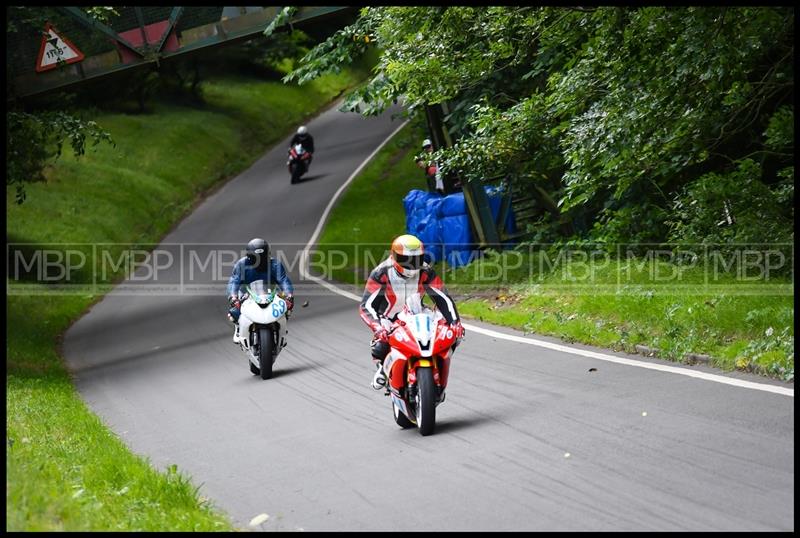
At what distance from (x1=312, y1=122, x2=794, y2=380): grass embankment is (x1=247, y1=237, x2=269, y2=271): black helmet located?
3813mm

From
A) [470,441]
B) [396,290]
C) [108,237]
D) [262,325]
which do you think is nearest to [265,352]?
[262,325]

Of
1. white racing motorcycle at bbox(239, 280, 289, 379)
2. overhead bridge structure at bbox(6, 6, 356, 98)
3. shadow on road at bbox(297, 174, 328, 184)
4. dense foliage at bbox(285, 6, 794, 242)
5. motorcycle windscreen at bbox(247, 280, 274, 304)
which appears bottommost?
white racing motorcycle at bbox(239, 280, 289, 379)

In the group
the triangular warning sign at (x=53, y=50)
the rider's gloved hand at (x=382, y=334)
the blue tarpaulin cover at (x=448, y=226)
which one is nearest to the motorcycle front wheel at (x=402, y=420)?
the rider's gloved hand at (x=382, y=334)

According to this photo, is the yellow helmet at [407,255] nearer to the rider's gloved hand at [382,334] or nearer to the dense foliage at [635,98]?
the rider's gloved hand at [382,334]

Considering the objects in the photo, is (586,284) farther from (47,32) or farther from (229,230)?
(229,230)

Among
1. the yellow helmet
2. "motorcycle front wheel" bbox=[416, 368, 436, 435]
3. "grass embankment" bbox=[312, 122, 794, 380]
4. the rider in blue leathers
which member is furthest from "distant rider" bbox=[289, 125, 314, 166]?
"motorcycle front wheel" bbox=[416, 368, 436, 435]

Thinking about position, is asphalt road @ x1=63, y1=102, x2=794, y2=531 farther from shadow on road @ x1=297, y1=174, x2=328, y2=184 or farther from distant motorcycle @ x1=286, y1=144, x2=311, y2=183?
shadow on road @ x1=297, y1=174, x2=328, y2=184

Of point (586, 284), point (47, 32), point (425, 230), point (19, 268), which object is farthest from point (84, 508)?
point (19, 268)

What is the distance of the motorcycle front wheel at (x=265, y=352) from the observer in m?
15.1

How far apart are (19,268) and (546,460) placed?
83.3 ft

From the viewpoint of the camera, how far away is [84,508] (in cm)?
743

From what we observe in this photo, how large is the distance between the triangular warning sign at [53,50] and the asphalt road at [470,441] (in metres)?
6.03

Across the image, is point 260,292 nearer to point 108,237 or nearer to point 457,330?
point 457,330

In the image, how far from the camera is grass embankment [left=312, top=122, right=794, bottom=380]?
37.4ft
